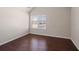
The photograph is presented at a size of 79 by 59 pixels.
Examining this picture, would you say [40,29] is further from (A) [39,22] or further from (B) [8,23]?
(B) [8,23]

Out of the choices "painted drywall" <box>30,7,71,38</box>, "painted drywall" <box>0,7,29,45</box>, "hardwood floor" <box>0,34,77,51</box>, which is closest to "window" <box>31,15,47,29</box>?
"painted drywall" <box>30,7,71,38</box>

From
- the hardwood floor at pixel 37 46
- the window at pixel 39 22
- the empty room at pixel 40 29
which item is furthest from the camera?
the window at pixel 39 22

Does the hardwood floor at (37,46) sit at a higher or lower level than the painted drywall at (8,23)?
lower

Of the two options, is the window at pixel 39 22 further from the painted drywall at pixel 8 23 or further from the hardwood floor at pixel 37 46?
the hardwood floor at pixel 37 46

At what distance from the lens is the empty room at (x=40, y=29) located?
11.7 ft

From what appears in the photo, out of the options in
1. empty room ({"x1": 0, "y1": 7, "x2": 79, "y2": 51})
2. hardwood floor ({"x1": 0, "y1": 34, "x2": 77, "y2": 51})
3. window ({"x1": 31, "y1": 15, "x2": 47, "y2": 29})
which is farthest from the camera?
window ({"x1": 31, "y1": 15, "x2": 47, "y2": 29})

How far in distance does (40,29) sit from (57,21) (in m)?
1.40

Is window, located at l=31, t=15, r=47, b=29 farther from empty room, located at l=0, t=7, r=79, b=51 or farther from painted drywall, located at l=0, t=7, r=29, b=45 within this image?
painted drywall, located at l=0, t=7, r=29, b=45

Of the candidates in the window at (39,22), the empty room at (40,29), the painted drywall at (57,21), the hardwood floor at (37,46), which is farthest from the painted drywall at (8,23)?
the painted drywall at (57,21)

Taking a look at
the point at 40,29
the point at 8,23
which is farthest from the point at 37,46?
the point at 40,29

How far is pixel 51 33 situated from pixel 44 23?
0.83 metres

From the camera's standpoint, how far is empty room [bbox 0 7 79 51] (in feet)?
11.7

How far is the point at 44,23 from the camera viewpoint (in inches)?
237

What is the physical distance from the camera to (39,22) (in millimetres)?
6305
